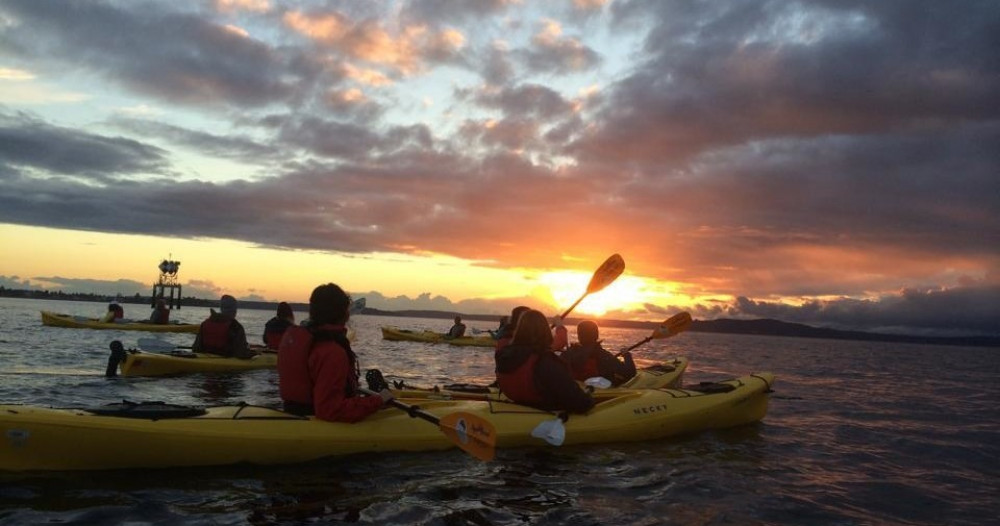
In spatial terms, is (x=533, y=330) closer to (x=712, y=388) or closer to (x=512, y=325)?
(x=512, y=325)

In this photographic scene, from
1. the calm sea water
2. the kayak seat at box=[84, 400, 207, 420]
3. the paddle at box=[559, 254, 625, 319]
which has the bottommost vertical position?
the calm sea water

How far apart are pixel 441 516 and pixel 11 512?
3136mm

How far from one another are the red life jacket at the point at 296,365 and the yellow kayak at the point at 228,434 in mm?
221

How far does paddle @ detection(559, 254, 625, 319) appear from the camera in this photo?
1263 cm

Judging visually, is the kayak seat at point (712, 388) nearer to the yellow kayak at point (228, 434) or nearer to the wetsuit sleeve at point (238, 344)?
the yellow kayak at point (228, 434)

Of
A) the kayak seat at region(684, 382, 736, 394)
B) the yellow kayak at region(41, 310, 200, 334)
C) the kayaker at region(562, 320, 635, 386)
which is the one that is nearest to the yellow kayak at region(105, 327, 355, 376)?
the kayaker at region(562, 320, 635, 386)

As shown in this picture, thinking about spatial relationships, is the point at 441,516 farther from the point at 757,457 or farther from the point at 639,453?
the point at 757,457

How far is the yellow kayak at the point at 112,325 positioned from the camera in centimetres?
2519

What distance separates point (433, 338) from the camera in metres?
31.8

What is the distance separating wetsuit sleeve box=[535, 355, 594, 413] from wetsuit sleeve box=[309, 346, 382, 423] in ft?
6.39

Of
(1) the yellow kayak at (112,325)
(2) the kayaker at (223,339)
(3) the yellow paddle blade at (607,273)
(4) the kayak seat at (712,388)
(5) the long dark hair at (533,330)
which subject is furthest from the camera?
(1) the yellow kayak at (112,325)

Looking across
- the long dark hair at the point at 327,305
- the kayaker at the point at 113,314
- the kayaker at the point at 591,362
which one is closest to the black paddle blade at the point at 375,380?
the long dark hair at the point at 327,305

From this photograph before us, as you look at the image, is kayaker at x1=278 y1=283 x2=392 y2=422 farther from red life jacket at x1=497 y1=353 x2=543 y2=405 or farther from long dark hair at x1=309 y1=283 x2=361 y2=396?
red life jacket at x1=497 y1=353 x2=543 y2=405

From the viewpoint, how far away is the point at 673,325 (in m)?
15.6
